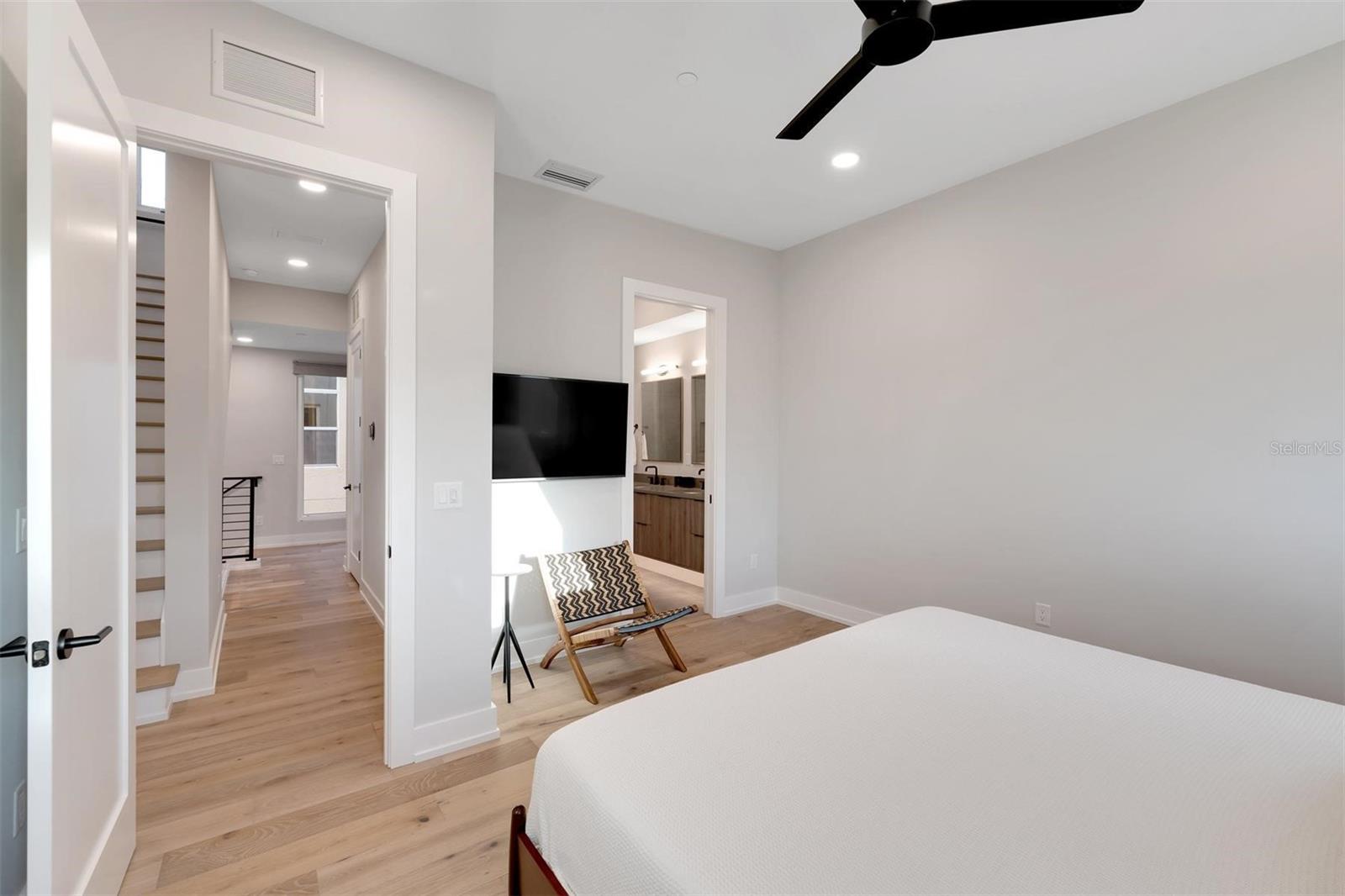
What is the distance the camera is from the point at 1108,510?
9.27ft

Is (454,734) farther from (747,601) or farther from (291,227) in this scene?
(291,227)

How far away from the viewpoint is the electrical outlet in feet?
4.58

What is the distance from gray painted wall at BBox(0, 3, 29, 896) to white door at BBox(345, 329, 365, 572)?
3.31 m

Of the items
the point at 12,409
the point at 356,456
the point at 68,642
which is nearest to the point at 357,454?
the point at 356,456

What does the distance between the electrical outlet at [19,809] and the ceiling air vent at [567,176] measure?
318 centimetres

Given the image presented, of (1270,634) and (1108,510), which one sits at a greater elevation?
(1108,510)

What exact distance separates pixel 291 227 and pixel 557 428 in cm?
244

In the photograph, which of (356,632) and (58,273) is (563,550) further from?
(58,273)

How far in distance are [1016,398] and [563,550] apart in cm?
285

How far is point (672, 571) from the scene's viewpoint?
224 inches

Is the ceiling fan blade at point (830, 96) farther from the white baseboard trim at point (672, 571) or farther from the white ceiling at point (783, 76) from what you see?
the white baseboard trim at point (672, 571)

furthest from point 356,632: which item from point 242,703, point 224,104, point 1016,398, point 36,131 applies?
point 1016,398

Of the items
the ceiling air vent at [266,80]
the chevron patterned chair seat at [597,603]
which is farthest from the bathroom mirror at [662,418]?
the ceiling air vent at [266,80]

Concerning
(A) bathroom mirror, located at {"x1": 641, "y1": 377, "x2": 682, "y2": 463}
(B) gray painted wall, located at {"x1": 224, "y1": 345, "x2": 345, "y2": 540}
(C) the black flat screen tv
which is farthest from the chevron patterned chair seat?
(B) gray painted wall, located at {"x1": 224, "y1": 345, "x2": 345, "y2": 540}
